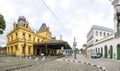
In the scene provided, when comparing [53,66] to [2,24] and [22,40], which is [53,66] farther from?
[22,40]

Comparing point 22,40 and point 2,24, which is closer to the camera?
point 2,24

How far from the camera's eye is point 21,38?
51.5 m

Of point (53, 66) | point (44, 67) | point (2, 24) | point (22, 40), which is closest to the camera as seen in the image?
point (44, 67)

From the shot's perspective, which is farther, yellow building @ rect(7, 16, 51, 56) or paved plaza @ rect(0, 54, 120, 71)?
yellow building @ rect(7, 16, 51, 56)

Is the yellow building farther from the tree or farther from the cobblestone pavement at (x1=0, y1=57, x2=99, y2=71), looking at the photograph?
the cobblestone pavement at (x1=0, y1=57, x2=99, y2=71)

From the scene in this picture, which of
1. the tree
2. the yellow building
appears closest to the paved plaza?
the tree

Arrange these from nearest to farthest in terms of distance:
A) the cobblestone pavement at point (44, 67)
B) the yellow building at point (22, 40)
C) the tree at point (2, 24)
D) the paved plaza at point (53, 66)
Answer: the cobblestone pavement at point (44, 67) → the paved plaza at point (53, 66) → the tree at point (2, 24) → the yellow building at point (22, 40)

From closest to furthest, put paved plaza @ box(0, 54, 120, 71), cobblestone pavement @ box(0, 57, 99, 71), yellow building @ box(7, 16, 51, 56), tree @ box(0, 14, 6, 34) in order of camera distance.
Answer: cobblestone pavement @ box(0, 57, 99, 71)
paved plaza @ box(0, 54, 120, 71)
tree @ box(0, 14, 6, 34)
yellow building @ box(7, 16, 51, 56)

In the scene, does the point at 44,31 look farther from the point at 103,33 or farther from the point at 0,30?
the point at 0,30

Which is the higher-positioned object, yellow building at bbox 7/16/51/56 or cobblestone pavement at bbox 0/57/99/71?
yellow building at bbox 7/16/51/56

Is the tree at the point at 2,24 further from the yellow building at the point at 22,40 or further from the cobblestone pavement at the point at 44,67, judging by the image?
the cobblestone pavement at the point at 44,67

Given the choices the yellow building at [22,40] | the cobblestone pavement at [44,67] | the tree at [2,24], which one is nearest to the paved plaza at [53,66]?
the cobblestone pavement at [44,67]

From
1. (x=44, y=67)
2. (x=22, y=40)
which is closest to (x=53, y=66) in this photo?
(x=44, y=67)

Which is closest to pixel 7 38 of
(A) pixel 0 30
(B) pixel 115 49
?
(A) pixel 0 30
